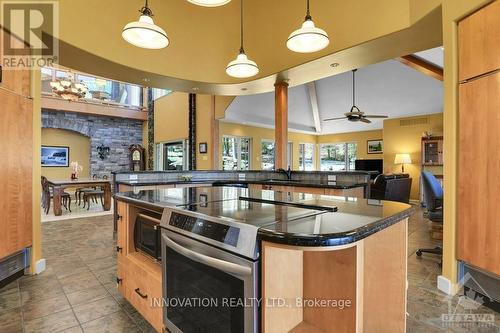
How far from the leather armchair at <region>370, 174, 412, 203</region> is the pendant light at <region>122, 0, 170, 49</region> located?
17.0ft

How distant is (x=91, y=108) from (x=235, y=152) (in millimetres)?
5271

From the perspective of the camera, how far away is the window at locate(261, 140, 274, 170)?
9.77 m

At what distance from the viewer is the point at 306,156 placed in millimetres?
11453

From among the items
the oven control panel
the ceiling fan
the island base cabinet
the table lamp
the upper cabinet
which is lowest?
the island base cabinet

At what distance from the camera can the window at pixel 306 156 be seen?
1121 cm

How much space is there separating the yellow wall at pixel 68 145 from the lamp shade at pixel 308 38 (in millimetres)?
9725

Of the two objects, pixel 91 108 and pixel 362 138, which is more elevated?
pixel 91 108

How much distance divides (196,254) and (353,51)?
3250 mm

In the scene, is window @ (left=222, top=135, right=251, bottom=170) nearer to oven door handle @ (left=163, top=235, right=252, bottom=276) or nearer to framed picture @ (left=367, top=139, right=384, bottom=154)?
framed picture @ (left=367, top=139, right=384, bottom=154)

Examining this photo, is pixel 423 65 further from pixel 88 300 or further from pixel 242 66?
pixel 88 300

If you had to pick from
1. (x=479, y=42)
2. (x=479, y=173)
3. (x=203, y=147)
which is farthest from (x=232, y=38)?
(x=479, y=173)

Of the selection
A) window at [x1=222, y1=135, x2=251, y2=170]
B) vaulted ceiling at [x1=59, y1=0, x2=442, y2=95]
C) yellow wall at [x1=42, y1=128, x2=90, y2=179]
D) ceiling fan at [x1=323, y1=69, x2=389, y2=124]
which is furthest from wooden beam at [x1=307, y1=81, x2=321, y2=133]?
yellow wall at [x1=42, y1=128, x2=90, y2=179]

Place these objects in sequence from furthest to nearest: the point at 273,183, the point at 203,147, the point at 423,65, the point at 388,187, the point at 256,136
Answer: the point at 256,136 < the point at 203,147 < the point at 388,187 < the point at 423,65 < the point at 273,183

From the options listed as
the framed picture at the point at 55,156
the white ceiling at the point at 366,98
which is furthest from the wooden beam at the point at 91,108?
the white ceiling at the point at 366,98
